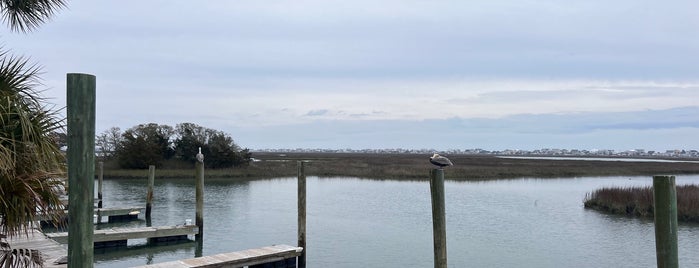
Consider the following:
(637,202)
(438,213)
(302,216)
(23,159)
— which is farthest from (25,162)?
(637,202)

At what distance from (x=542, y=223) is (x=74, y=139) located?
2437 cm

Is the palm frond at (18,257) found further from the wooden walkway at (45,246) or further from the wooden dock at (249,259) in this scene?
the wooden walkway at (45,246)

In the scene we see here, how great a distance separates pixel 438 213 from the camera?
9.79 metres

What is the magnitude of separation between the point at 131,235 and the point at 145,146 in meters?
39.3

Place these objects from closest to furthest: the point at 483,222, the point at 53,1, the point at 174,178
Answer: the point at 53,1 < the point at 483,222 < the point at 174,178

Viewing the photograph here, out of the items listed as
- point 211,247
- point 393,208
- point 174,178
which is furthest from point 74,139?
point 174,178

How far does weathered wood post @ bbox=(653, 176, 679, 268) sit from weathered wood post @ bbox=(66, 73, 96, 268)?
7024 millimetres

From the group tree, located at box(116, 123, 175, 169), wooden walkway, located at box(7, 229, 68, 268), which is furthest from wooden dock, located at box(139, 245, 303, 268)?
tree, located at box(116, 123, 175, 169)

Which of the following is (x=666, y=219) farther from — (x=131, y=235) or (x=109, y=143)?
(x=109, y=143)

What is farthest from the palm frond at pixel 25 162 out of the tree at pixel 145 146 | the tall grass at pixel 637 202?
the tree at pixel 145 146

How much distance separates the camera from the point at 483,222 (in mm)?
25719

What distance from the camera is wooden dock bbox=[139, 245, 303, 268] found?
12.4m

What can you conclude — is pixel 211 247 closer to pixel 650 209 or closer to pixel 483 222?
pixel 483 222

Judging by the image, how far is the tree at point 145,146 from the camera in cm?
5456
